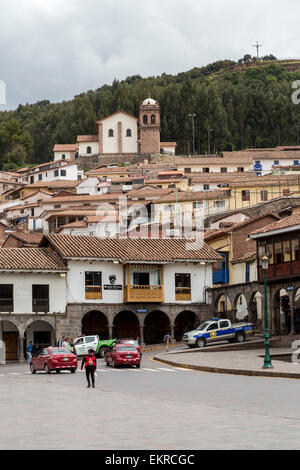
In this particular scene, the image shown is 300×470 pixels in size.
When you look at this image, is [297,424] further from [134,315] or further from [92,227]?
[92,227]

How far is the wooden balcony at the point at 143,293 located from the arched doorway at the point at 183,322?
350 centimetres

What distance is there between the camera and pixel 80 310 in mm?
54250

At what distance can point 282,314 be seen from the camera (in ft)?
191

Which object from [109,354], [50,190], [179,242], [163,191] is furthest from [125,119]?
[109,354]

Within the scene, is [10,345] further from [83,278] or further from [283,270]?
[283,270]

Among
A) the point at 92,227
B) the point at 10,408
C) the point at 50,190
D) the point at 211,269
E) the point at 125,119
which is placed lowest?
the point at 10,408

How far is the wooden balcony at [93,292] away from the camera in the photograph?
2159 inches

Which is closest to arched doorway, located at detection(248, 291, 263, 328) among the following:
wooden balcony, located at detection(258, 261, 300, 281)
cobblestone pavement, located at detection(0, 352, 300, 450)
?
wooden balcony, located at detection(258, 261, 300, 281)

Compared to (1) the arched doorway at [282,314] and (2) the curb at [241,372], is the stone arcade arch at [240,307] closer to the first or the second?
(1) the arched doorway at [282,314]

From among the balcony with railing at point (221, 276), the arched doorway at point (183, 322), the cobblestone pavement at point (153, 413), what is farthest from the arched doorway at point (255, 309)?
the cobblestone pavement at point (153, 413)

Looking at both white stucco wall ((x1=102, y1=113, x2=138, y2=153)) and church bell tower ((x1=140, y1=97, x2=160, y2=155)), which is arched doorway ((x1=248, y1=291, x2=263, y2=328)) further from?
white stucco wall ((x1=102, y1=113, x2=138, y2=153))

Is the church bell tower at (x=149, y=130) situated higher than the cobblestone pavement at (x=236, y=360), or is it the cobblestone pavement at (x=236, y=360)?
the church bell tower at (x=149, y=130)

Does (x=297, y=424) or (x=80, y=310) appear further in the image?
(x=80, y=310)

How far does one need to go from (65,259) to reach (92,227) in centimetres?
4068
